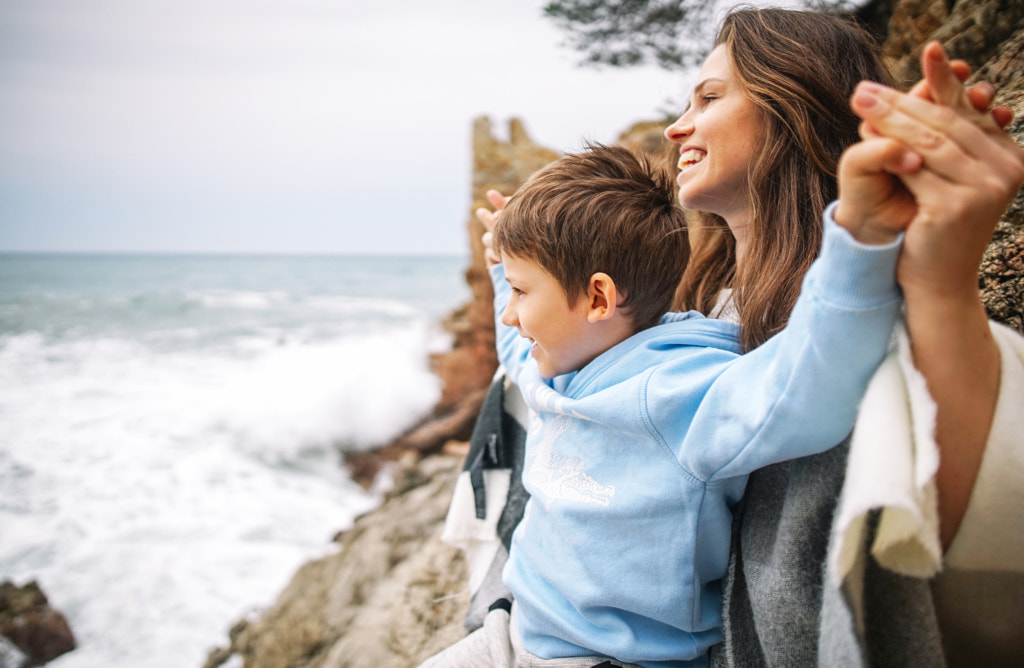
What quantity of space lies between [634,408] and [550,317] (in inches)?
12.8

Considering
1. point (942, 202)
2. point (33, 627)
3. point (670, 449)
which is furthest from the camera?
point (33, 627)

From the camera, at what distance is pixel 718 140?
148cm

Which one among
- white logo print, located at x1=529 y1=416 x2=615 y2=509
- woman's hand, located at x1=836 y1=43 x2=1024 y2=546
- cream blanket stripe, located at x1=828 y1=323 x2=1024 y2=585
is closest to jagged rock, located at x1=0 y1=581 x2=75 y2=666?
white logo print, located at x1=529 y1=416 x2=615 y2=509

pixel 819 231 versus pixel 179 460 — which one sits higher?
pixel 819 231

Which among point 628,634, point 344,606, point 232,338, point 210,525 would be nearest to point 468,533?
point 628,634

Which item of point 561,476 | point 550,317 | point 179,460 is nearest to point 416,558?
point 561,476

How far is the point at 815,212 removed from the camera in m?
1.43

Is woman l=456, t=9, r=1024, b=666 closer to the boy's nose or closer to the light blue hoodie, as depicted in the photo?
the light blue hoodie

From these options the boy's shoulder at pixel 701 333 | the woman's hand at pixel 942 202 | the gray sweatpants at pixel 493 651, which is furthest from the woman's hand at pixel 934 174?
the gray sweatpants at pixel 493 651

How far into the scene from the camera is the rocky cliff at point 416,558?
190cm

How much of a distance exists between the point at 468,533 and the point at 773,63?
1712 millimetres

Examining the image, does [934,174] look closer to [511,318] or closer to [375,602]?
[511,318]

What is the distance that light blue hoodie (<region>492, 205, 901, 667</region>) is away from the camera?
31.4 inches

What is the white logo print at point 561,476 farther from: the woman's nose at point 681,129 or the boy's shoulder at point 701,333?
the woman's nose at point 681,129
